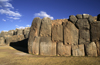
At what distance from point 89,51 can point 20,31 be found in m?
21.4

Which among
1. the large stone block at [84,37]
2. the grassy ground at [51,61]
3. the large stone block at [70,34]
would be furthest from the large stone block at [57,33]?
the grassy ground at [51,61]

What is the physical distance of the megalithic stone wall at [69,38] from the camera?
220 inches

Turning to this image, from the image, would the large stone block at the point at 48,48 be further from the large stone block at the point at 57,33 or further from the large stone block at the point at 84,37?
the large stone block at the point at 84,37

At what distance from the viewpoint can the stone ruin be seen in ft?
18.3

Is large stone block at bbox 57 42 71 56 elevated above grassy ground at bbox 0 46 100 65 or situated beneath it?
elevated above

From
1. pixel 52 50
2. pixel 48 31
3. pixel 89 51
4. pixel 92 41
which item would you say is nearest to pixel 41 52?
pixel 52 50

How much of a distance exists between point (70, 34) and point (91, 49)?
1.81 m

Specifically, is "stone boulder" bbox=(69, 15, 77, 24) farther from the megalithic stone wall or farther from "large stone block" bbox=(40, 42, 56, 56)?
"large stone block" bbox=(40, 42, 56, 56)

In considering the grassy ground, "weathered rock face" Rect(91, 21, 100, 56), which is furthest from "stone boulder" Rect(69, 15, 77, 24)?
the grassy ground

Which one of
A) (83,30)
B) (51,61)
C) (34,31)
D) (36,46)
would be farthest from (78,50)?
(34,31)

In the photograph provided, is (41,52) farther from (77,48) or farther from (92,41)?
(92,41)

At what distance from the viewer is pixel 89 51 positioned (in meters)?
5.45

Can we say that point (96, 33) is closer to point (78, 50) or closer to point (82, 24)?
point (82, 24)

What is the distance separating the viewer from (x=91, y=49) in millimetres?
5430
